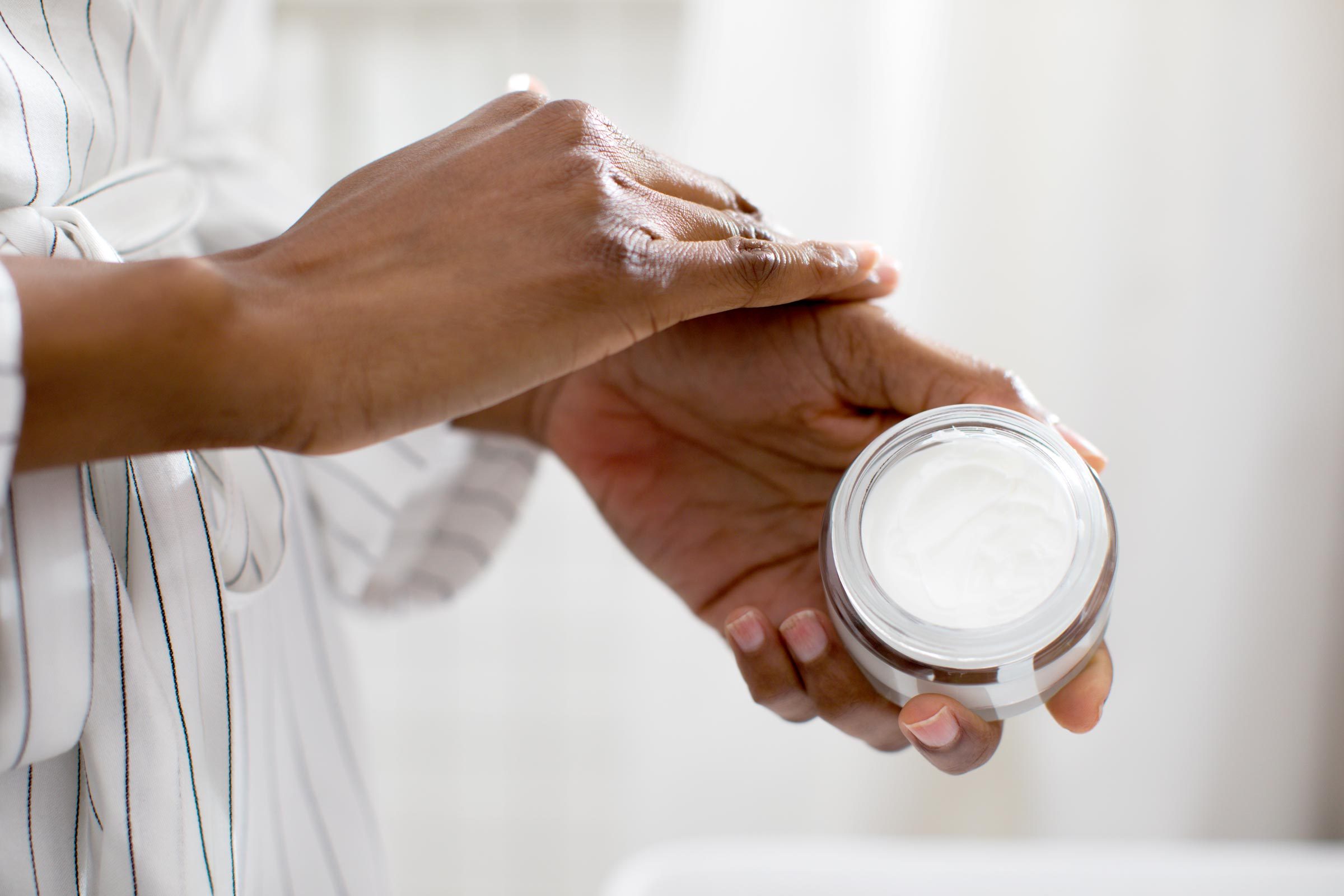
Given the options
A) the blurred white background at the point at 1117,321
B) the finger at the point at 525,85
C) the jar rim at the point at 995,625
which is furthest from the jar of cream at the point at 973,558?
the blurred white background at the point at 1117,321

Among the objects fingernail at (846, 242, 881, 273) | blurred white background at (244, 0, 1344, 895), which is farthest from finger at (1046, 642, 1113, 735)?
blurred white background at (244, 0, 1344, 895)

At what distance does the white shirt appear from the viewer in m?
0.31

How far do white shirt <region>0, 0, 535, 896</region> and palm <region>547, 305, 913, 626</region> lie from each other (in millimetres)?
191

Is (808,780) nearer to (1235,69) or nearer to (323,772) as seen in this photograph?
Result: (323,772)

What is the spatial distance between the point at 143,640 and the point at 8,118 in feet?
0.66

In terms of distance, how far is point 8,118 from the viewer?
343 mm

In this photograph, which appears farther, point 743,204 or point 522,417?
point 522,417

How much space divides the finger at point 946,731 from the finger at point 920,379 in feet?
0.41

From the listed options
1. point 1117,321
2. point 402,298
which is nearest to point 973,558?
point 402,298

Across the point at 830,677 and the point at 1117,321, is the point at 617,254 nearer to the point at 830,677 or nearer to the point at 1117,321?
the point at 830,677

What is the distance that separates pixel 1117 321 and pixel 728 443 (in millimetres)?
603

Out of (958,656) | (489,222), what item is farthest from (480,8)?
(958,656)

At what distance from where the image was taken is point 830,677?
423 mm

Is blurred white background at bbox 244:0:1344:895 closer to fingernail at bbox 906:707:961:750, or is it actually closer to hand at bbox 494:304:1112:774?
hand at bbox 494:304:1112:774
